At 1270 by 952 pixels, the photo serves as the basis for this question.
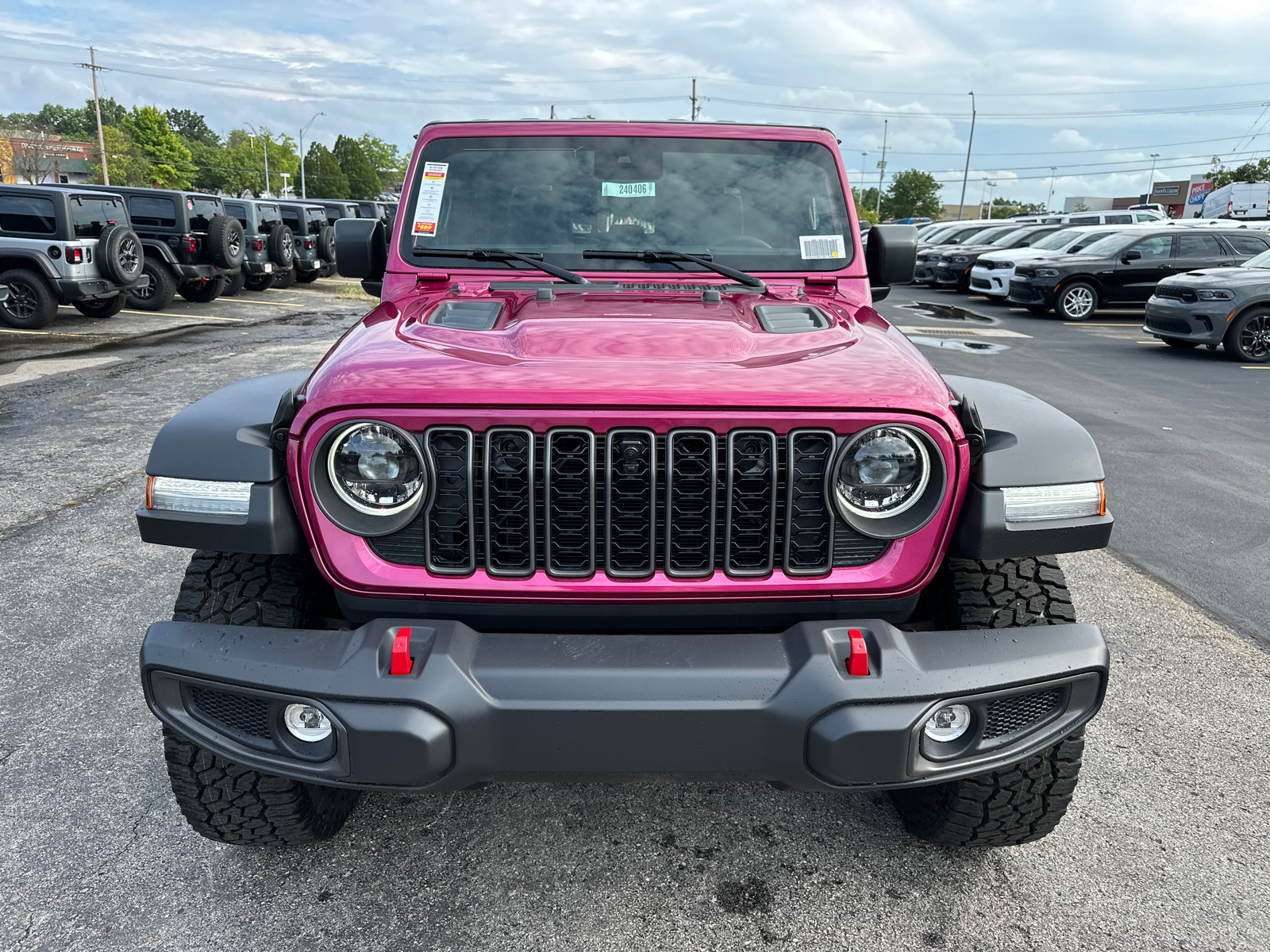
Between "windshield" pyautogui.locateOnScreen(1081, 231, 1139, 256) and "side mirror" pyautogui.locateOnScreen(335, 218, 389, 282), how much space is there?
625 inches

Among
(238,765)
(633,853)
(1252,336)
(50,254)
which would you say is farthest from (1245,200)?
(238,765)

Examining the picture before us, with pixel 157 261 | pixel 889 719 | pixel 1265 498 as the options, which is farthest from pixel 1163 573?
pixel 157 261

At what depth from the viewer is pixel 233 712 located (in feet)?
6.41

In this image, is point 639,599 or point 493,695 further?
point 639,599

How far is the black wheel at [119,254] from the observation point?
40.2ft

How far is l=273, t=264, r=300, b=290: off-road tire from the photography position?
19.6 m

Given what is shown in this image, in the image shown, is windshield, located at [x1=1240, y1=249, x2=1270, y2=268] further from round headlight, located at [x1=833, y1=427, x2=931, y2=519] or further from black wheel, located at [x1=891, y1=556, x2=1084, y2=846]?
round headlight, located at [x1=833, y1=427, x2=931, y2=519]

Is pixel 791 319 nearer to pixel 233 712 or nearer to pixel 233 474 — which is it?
pixel 233 474

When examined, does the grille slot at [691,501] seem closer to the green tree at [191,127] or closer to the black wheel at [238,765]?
the black wheel at [238,765]

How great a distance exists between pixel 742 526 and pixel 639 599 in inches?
10.6

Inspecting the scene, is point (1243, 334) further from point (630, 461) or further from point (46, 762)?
point (46, 762)

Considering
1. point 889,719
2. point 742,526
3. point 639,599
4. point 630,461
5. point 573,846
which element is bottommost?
point 573,846

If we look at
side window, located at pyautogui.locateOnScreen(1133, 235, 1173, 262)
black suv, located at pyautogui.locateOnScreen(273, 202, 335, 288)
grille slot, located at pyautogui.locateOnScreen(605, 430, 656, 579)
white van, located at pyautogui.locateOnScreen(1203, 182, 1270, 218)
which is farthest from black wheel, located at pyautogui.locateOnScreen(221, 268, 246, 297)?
white van, located at pyautogui.locateOnScreen(1203, 182, 1270, 218)

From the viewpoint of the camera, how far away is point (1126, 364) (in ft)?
37.2
